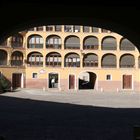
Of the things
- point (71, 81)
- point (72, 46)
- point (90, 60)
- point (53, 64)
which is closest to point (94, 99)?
point (71, 81)

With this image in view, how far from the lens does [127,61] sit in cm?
8244

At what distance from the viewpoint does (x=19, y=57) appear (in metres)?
79.5

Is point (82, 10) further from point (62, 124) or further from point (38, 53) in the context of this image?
point (38, 53)

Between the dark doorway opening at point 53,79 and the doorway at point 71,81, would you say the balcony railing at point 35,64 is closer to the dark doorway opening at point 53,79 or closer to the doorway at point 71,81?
the dark doorway opening at point 53,79

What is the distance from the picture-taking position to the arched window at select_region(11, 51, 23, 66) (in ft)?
258

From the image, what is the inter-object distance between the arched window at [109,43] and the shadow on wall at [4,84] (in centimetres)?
1960

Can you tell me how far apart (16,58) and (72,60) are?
35.6 ft

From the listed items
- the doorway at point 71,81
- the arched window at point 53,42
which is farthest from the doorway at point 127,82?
the arched window at point 53,42

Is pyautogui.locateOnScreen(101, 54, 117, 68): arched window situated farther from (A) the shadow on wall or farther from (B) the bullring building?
(A) the shadow on wall

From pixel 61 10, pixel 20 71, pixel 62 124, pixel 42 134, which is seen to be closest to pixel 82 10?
pixel 61 10

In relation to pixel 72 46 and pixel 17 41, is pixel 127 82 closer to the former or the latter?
pixel 72 46

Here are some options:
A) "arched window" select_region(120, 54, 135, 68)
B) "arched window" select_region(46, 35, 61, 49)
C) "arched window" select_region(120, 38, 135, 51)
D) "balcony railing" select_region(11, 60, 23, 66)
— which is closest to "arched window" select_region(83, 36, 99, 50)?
"arched window" select_region(120, 38, 135, 51)

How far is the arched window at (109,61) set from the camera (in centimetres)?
8212

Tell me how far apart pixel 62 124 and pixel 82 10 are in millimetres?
11836
